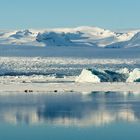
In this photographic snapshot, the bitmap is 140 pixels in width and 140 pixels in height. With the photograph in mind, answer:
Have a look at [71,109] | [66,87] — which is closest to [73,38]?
[66,87]

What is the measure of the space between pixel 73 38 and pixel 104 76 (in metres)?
105

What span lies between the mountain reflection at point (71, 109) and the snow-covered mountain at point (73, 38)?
7416 centimetres

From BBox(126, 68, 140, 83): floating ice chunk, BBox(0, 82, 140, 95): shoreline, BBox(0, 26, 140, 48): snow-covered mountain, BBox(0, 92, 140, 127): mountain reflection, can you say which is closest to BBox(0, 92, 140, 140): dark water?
BBox(0, 92, 140, 127): mountain reflection

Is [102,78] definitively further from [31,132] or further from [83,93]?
[31,132]

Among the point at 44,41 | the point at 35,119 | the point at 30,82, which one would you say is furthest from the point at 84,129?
the point at 44,41

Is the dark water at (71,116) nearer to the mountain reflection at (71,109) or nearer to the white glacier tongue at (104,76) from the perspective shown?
the mountain reflection at (71,109)

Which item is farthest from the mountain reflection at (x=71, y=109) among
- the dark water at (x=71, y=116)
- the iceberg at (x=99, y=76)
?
the iceberg at (x=99, y=76)

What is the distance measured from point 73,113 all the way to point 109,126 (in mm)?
1992

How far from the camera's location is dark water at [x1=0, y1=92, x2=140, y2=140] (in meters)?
9.98

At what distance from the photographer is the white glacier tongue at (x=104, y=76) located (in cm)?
1958

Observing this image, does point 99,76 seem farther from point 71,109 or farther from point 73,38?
point 73,38

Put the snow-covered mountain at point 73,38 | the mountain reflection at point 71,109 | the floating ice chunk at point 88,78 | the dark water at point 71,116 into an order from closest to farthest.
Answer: the dark water at point 71,116
the mountain reflection at point 71,109
the floating ice chunk at point 88,78
the snow-covered mountain at point 73,38

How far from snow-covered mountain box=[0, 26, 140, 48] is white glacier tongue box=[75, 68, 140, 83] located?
69589 mm

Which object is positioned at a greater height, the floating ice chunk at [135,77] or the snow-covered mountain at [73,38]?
the snow-covered mountain at [73,38]
